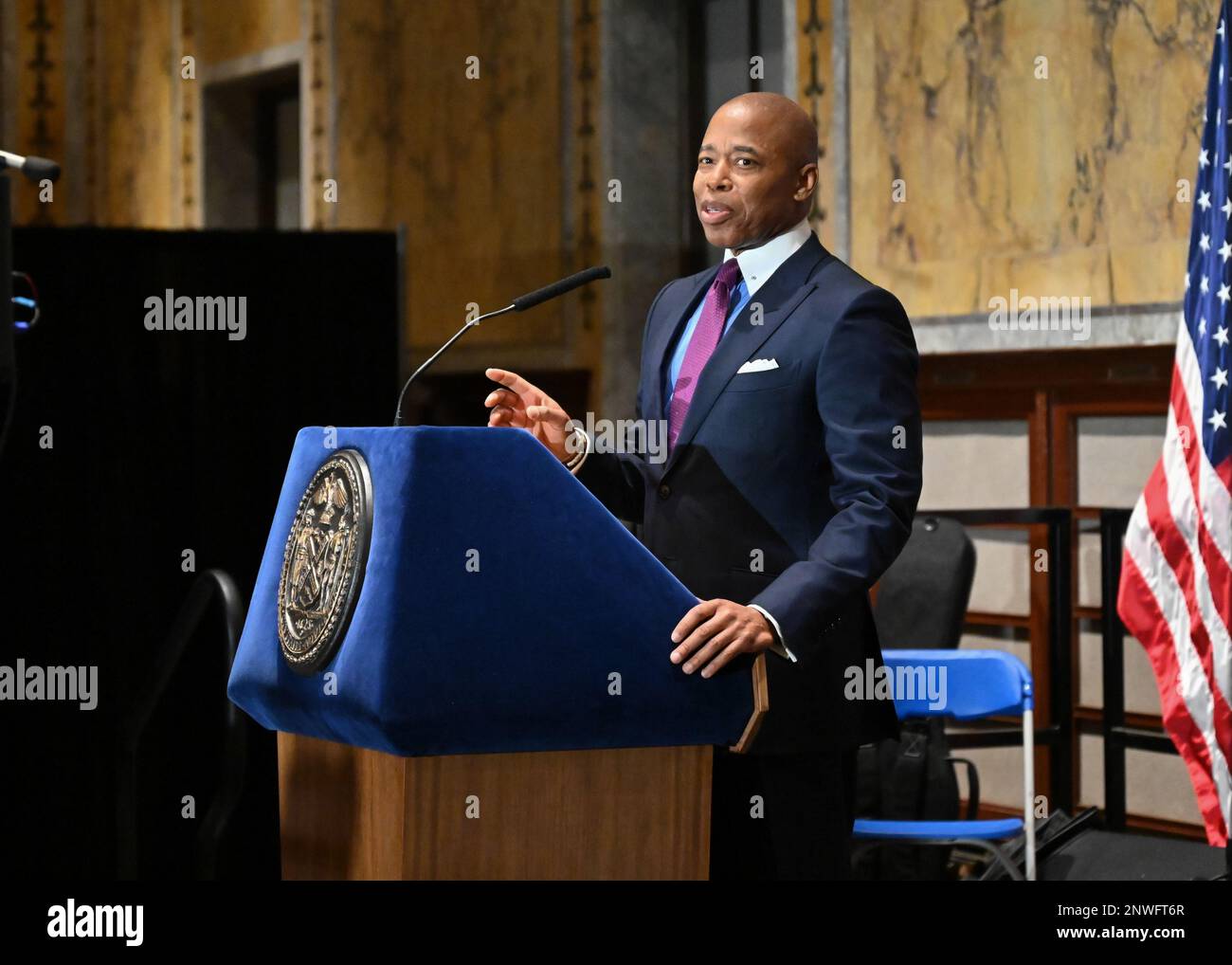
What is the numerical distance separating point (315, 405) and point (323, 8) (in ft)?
17.7

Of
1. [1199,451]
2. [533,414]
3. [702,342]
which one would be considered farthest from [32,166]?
[1199,451]

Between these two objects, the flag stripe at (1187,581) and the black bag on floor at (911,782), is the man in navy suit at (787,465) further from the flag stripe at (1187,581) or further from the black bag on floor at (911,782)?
the black bag on floor at (911,782)

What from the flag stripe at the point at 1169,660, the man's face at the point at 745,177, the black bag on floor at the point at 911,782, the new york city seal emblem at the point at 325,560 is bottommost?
the black bag on floor at the point at 911,782

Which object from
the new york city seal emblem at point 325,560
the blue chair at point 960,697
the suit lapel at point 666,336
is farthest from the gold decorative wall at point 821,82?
the new york city seal emblem at point 325,560

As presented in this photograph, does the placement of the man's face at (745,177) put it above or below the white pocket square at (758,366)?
above


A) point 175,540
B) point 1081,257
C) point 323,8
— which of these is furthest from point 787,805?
point 323,8

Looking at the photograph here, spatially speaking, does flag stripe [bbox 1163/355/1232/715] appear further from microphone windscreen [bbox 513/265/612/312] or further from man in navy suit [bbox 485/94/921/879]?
microphone windscreen [bbox 513/265/612/312]

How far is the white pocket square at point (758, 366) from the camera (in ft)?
6.04

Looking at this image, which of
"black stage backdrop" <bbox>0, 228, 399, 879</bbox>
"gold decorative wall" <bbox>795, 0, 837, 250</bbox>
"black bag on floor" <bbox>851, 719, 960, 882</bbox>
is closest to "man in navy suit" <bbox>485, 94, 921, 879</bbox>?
"black stage backdrop" <bbox>0, 228, 399, 879</bbox>

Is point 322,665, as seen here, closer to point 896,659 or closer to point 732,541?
point 732,541

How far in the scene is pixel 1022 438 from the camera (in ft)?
19.1

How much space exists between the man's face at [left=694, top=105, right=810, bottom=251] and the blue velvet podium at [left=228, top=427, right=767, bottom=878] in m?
0.44

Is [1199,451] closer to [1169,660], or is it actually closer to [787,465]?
[1169,660]

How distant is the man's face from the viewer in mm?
1861
